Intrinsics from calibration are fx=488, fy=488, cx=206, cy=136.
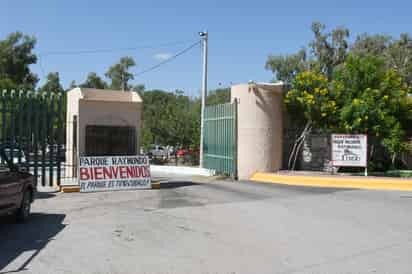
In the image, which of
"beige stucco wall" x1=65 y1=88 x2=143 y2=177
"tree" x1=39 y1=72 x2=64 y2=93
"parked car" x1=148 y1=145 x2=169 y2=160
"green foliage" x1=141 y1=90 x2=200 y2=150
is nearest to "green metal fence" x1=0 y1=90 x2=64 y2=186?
"beige stucco wall" x1=65 y1=88 x2=143 y2=177

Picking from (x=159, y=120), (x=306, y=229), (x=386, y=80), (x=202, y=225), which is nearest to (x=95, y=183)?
(x=202, y=225)

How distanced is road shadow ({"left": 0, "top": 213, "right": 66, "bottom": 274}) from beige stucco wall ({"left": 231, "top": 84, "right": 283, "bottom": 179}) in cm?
1095

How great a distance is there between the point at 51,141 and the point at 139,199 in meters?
3.79

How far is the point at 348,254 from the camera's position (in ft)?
24.6

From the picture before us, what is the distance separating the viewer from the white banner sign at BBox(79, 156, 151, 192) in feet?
50.5

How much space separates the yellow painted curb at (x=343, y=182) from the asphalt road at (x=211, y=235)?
3.01 metres

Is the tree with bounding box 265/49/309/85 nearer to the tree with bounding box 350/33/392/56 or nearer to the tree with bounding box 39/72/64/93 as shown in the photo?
the tree with bounding box 350/33/392/56

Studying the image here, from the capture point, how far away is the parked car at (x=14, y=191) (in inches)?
366

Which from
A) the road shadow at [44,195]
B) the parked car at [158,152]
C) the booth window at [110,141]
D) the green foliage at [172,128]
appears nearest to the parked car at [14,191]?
the road shadow at [44,195]

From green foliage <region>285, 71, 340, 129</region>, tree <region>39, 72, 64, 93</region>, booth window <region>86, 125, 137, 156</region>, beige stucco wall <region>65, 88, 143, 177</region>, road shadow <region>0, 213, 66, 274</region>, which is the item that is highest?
tree <region>39, 72, 64, 93</region>

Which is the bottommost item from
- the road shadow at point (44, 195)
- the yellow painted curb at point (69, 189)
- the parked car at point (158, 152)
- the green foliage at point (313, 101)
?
the road shadow at point (44, 195)

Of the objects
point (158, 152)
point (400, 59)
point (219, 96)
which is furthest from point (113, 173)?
point (400, 59)

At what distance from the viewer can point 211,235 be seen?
8.91m

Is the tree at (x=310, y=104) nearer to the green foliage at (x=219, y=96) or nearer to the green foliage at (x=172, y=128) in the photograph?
the green foliage at (x=172, y=128)
